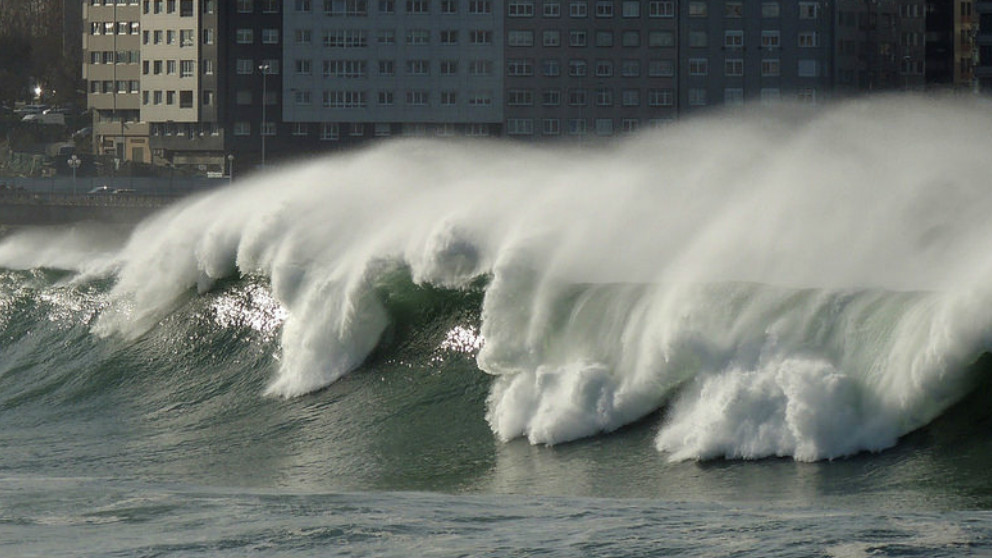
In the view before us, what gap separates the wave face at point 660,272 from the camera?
17578 millimetres

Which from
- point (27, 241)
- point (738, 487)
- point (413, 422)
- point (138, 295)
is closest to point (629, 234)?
point (413, 422)

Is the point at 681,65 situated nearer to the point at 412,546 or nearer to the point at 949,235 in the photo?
the point at 949,235

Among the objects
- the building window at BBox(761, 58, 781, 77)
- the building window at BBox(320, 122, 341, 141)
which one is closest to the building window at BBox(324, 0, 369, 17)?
the building window at BBox(320, 122, 341, 141)

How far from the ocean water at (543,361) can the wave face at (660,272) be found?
0.05 m

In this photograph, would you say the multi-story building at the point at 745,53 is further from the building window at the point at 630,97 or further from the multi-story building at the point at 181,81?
the multi-story building at the point at 181,81

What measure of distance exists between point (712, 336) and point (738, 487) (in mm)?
2935

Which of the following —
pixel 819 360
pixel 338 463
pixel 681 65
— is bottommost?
pixel 338 463

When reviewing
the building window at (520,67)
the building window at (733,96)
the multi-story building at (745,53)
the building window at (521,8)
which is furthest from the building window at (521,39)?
the building window at (733,96)

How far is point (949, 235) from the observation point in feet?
68.6

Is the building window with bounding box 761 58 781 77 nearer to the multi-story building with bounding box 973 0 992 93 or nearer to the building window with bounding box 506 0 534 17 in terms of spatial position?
the building window with bounding box 506 0 534 17

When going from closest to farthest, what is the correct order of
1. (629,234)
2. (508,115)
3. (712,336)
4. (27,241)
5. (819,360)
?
(819,360) < (712,336) < (629,234) < (27,241) < (508,115)

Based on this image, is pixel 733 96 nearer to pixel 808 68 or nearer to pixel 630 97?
pixel 808 68

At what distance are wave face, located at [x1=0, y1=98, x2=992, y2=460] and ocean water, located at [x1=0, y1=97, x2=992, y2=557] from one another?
51mm

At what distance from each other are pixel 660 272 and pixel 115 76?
11063 cm
